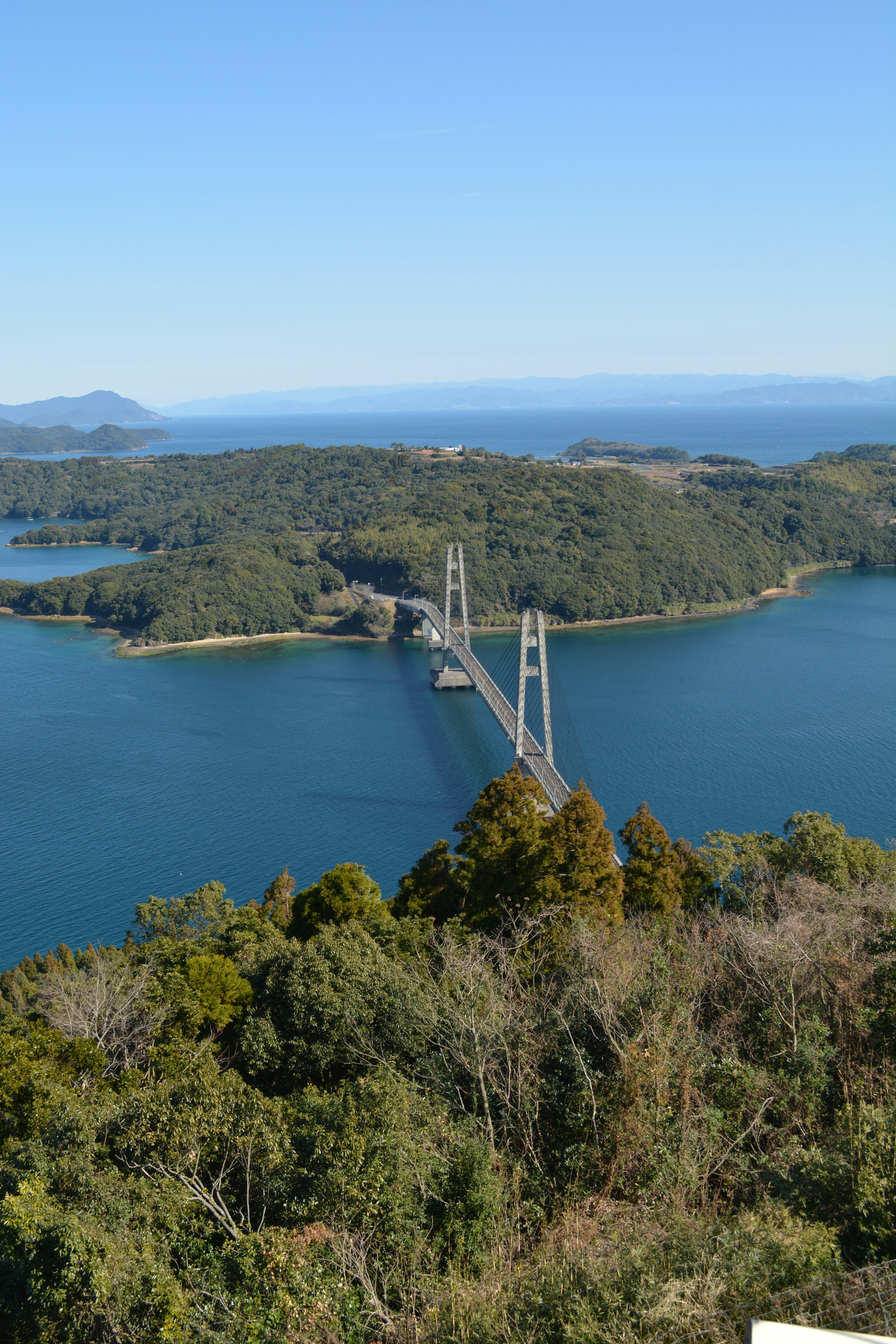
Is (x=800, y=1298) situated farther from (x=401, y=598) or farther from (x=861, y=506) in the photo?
(x=861, y=506)

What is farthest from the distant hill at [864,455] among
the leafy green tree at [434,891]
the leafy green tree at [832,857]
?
the leafy green tree at [434,891]

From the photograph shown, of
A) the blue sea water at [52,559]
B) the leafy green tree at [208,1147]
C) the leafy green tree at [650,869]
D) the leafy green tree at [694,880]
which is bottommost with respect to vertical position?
the leafy green tree at [694,880]

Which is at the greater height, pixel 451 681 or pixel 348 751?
pixel 451 681

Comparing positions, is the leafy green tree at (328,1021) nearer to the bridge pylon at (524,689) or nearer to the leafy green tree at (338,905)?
the leafy green tree at (338,905)

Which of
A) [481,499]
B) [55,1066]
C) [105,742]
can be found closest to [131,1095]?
[55,1066]

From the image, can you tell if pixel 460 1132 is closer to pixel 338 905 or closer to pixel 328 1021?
pixel 328 1021

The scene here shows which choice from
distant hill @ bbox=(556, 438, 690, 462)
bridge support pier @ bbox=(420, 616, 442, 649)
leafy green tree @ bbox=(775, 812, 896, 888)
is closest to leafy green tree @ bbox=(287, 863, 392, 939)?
leafy green tree @ bbox=(775, 812, 896, 888)

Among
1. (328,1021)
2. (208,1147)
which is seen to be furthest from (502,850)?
(208,1147)
